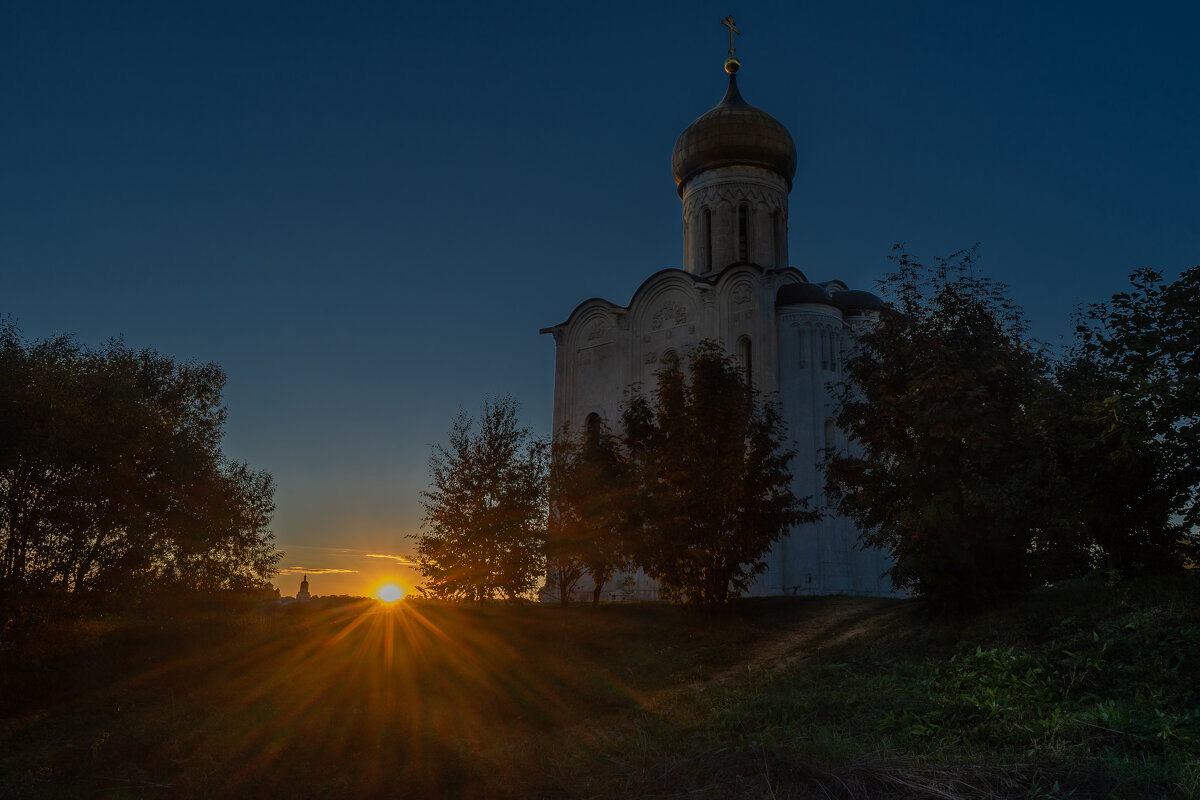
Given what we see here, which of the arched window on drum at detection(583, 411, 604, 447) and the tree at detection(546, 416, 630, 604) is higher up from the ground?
the arched window on drum at detection(583, 411, 604, 447)

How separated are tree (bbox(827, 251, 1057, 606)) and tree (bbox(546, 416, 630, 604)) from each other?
5.35m

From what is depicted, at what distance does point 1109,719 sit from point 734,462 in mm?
8398

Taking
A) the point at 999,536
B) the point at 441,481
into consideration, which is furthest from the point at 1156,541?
the point at 441,481

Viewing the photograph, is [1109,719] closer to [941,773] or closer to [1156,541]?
[941,773]

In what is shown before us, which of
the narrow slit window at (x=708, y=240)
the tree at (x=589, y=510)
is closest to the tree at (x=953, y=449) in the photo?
the tree at (x=589, y=510)

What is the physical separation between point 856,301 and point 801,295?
2.10 metres

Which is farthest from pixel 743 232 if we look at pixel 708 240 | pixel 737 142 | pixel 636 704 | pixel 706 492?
pixel 636 704

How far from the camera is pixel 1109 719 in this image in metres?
7.34

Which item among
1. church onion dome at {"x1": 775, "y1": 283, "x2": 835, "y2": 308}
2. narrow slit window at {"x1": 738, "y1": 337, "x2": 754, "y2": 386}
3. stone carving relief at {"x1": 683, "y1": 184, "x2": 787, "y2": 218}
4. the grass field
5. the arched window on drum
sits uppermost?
stone carving relief at {"x1": 683, "y1": 184, "x2": 787, "y2": 218}

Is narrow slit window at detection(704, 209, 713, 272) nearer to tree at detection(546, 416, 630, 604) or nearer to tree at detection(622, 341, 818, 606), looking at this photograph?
tree at detection(546, 416, 630, 604)

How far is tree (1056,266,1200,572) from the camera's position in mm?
9562

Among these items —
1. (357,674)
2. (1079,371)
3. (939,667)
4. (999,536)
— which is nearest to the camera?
(939,667)

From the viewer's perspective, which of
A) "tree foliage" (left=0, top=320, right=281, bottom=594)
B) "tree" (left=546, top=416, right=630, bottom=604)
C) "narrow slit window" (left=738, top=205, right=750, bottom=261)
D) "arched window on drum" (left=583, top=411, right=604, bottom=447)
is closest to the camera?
"tree foliage" (left=0, top=320, right=281, bottom=594)

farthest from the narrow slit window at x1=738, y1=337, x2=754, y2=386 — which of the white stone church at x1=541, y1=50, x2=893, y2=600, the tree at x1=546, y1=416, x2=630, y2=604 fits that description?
the tree at x1=546, y1=416, x2=630, y2=604
